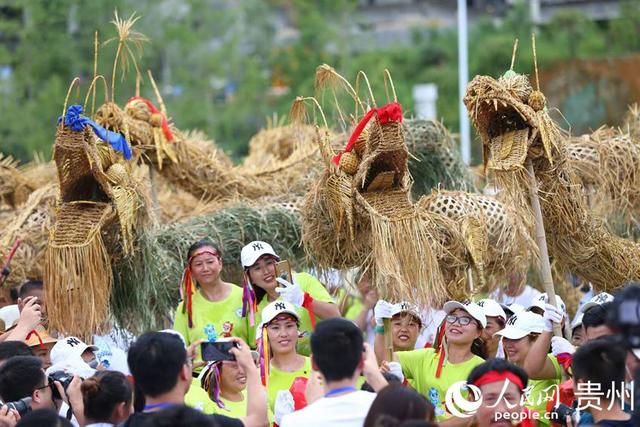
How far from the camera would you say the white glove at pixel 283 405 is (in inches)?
252

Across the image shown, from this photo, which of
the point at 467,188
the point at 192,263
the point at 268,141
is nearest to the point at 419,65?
the point at 268,141

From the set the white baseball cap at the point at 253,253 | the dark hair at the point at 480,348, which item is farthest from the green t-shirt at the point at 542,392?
the white baseball cap at the point at 253,253

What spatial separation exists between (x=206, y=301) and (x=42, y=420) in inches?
113

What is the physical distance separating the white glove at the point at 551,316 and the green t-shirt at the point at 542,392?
0.58ft

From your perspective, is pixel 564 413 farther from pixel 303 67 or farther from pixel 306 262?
pixel 303 67

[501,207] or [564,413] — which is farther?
[501,207]

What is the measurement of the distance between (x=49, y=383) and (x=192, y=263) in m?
1.81

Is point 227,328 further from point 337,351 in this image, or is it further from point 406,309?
point 337,351

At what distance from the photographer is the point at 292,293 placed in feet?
24.5

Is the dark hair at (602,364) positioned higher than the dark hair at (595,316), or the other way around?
the dark hair at (595,316)

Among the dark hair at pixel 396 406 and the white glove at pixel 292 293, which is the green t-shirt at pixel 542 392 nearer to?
the white glove at pixel 292 293

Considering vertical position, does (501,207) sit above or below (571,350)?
above

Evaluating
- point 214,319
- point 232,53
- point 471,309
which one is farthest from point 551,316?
point 232,53

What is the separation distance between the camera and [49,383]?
20.6 feet
